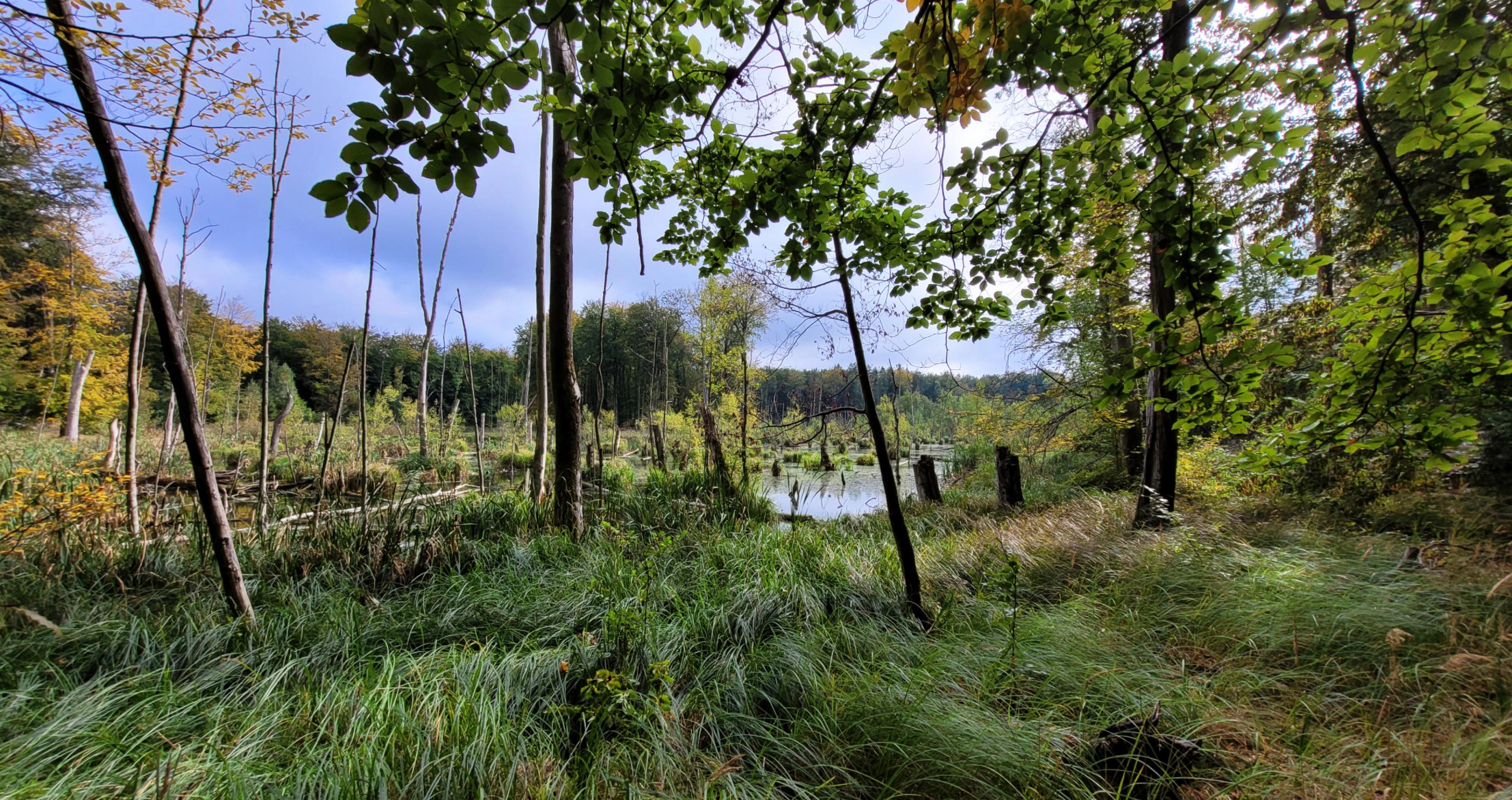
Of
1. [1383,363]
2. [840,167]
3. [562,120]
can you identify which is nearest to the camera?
[562,120]

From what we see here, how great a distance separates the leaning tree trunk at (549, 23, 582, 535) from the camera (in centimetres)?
493

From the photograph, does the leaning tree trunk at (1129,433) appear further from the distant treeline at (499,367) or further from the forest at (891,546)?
the distant treeline at (499,367)

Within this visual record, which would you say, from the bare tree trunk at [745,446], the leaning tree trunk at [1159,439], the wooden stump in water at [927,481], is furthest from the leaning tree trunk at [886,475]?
the wooden stump in water at [927,481]

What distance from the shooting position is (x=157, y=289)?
2090 mm

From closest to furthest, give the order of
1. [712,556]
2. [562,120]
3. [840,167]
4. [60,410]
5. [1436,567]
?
[562,120] < [840,167] < [1436,567] < [712,556] < [60,410]

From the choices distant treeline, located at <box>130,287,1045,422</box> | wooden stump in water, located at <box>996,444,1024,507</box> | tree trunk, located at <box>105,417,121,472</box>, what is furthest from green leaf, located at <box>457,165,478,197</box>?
distant treeline, located at <box>130,287,1045,422</box>

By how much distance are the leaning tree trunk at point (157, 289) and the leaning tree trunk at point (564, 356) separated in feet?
8.67

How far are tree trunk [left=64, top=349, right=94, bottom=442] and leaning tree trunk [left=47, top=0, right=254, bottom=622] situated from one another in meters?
18.7

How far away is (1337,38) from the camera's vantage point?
1.24 m

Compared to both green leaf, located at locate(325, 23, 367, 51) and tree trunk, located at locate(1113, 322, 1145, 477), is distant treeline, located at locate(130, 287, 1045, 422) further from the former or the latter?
green leaf, located at locate(325, 23, 367, 51)

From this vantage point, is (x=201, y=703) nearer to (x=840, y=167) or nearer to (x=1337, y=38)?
(x=840, y=167)

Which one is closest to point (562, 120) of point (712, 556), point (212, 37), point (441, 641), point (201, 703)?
point (212, 37)

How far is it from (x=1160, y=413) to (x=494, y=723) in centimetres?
543

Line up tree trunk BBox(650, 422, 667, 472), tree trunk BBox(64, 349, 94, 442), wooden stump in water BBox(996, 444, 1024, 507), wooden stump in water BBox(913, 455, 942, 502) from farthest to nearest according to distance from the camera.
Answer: tree trunk BBox(64, 349, 94, 442)
wooden stump in water BBox(913, 455, 942, 502)
tree trunk BBox(650, 422, 667, 472)
wooden stump in water BBox(996, 444, 1024, 507)
